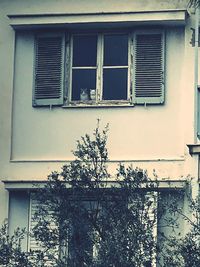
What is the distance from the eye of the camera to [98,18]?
22.3 m

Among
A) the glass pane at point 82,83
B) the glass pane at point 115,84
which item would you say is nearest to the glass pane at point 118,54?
the glass pane at point 115,84

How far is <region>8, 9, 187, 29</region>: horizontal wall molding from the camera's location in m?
22.0

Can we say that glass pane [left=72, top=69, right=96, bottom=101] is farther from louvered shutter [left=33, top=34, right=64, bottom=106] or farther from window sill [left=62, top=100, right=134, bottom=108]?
louvered shutter [left=33, top=34, right=64, bottom=106]

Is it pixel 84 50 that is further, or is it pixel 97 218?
pixel 84 50

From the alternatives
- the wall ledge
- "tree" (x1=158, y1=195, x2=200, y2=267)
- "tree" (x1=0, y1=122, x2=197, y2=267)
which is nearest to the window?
the wall ledge

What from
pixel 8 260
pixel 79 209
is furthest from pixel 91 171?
pixel 8 260

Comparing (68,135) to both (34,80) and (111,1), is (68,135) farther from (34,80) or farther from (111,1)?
(111,1)

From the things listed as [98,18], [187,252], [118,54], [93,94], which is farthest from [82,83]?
[187,252]

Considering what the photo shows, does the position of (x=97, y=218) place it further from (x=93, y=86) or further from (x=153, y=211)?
(x=93, y=86)

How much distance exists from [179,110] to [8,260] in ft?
19.0

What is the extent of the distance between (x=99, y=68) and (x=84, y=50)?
52 cm

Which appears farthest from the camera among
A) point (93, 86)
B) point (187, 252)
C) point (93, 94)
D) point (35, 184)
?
point (93, 86)

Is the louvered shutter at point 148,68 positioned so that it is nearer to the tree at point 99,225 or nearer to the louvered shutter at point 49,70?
the louvered shutter at point 49,70

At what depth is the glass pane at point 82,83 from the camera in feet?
74.1
